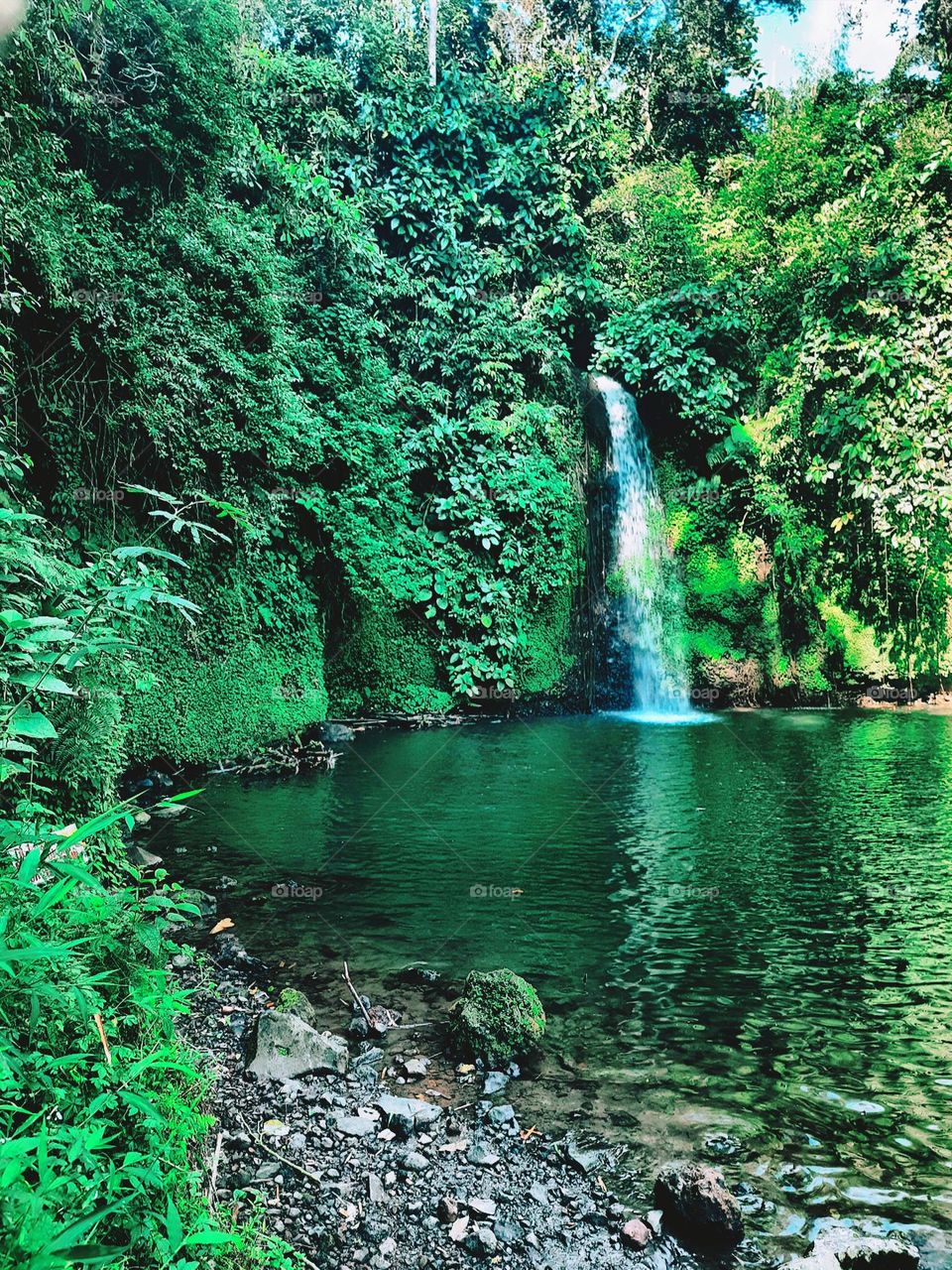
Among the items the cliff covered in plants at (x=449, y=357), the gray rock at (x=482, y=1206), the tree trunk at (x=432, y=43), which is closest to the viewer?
the gray rock at (x=482, y=1206)

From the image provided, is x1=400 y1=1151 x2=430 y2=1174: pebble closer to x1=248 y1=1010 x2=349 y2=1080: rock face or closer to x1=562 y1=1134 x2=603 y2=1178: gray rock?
x1=562 y1=1134 x2=603 y2=1178: gray rock

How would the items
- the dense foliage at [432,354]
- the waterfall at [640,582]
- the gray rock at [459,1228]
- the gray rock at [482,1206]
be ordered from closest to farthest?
the gray rock at [459,1228]
the gray rock at [482,1206]
the dense foliage at [432,354]
the waterfall at [640,582]

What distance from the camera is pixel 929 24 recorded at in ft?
60.7

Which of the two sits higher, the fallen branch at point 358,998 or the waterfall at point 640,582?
the waterfall at point 640,582

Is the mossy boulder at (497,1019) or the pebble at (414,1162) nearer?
the pebble at (414,1162)

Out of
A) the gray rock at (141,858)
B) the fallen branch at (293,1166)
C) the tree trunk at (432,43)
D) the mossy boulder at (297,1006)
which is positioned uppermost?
the tree trunk at (432,43)

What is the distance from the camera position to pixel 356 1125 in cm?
300

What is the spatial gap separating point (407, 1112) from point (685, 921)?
253 cm

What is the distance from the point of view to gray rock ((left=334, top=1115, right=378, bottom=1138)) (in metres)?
2.95

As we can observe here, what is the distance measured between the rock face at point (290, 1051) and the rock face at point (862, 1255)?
184 centimetres

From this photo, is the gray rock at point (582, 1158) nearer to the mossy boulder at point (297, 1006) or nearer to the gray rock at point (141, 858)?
the mossy boulder at point (297, 1006)

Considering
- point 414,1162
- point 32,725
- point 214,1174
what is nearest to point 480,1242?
point 414,1162

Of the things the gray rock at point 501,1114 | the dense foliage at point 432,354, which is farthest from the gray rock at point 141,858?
the gray rock at point 501,1114

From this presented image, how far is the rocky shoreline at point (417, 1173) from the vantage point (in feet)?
7.98
